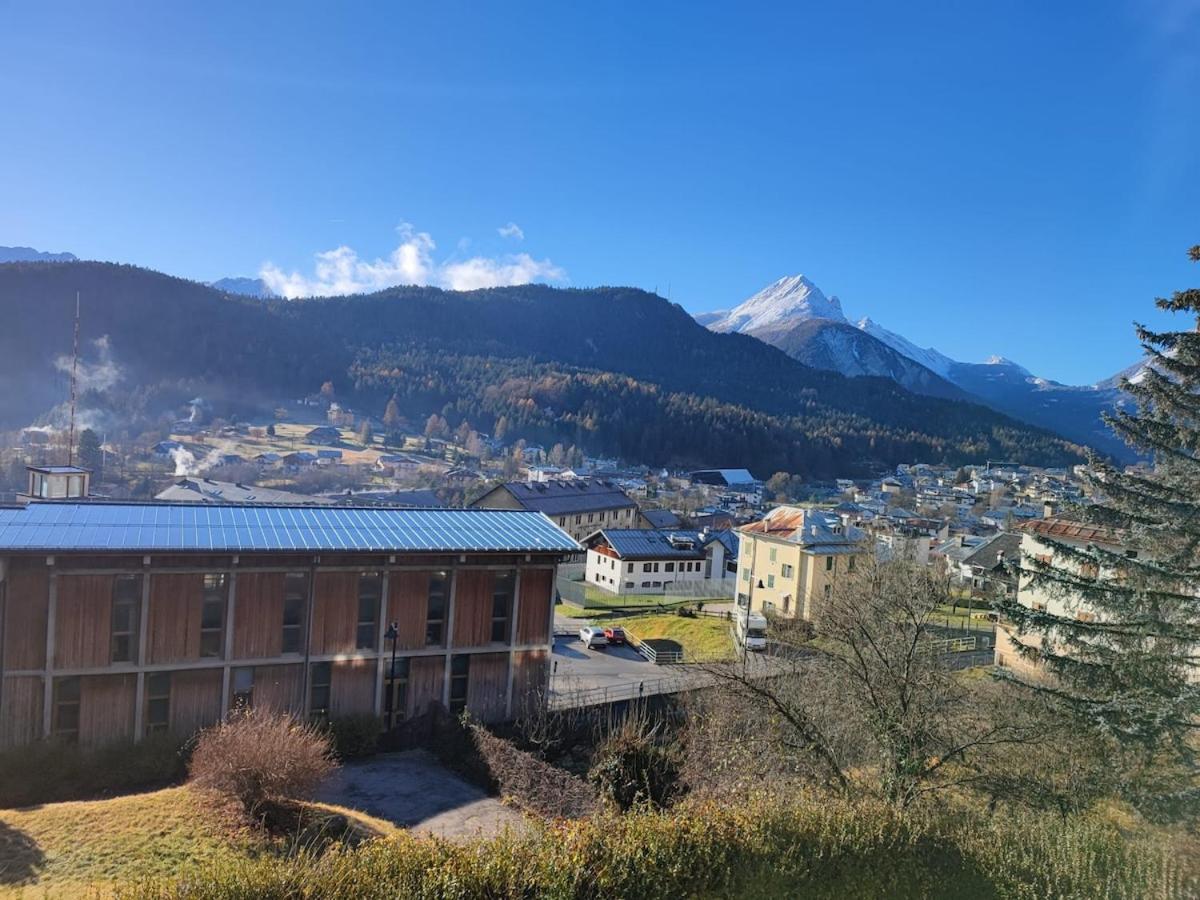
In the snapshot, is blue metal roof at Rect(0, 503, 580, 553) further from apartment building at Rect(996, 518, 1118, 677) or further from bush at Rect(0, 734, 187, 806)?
apartment building at Rect(996, 518, 1118, 677)

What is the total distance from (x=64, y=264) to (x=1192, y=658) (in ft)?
725

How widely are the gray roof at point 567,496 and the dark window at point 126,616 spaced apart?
61.4 metres

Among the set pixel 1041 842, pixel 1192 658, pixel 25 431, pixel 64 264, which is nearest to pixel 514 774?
pixel 1041 842

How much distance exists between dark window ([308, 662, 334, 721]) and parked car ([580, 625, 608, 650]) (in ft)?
69.6

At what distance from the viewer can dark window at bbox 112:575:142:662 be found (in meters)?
16.2

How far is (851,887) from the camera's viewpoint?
9031 mm

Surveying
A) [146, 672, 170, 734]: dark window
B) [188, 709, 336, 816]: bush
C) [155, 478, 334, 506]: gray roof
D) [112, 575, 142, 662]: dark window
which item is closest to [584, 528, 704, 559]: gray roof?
[155, 478, 334, 506]: gray roof

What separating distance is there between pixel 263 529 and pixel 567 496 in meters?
69.5

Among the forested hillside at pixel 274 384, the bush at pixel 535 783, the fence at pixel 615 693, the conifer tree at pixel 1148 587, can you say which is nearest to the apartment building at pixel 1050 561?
the conifer tree at pixel 1148 587

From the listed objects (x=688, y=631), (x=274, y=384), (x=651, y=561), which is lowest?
(x=688, y=631)

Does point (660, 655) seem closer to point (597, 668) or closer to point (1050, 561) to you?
point (597, 668)

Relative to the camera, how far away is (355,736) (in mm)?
17234

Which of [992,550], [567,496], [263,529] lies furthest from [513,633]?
[567,496]

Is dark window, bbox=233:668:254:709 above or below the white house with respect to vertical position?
above
